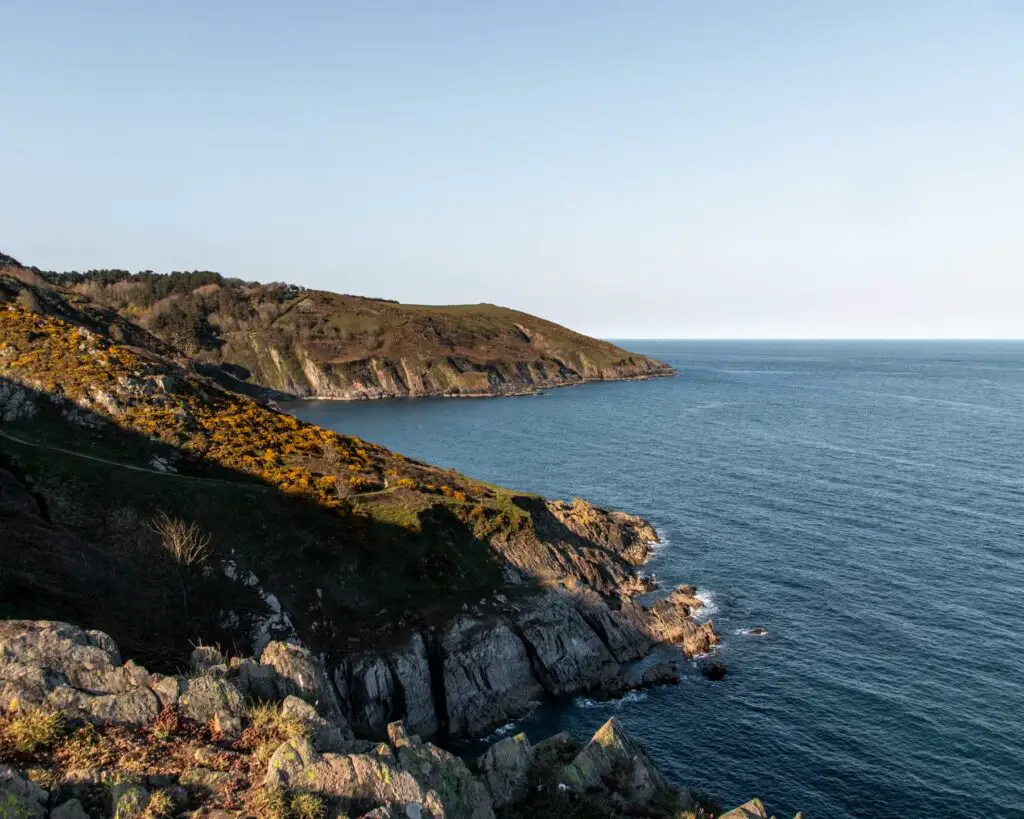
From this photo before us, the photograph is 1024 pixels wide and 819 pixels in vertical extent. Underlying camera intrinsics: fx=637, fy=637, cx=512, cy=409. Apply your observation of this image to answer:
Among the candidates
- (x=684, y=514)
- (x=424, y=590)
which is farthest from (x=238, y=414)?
(x=684, y=514)

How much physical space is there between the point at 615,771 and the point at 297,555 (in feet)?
124

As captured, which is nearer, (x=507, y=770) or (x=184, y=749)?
(x=184, y=749)

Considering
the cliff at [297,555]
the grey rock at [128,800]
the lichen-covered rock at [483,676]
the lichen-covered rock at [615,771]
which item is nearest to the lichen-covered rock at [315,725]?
the grey rock at [128,800]

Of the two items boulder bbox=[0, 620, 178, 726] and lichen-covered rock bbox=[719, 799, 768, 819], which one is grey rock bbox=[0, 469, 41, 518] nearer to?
boulder bbox=[0, 620, 178, 726]

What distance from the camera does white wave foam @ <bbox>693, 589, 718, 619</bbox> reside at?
71.9 metres

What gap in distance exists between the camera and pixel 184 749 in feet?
66.8

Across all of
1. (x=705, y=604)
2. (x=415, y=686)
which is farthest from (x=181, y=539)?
(x=705, y=604)

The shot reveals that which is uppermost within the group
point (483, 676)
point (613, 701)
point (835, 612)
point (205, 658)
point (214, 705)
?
point (214, 705)

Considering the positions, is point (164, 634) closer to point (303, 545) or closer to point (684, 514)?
point (303, 545)

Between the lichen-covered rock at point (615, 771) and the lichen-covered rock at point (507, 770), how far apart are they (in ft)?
6.61

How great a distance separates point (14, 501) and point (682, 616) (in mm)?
63980

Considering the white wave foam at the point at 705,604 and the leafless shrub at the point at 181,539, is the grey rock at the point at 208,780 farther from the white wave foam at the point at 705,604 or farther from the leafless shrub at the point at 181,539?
the white wave foam at the point at 705,604

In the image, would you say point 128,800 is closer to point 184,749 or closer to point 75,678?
point 184,749

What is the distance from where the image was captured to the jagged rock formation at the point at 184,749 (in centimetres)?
1778
